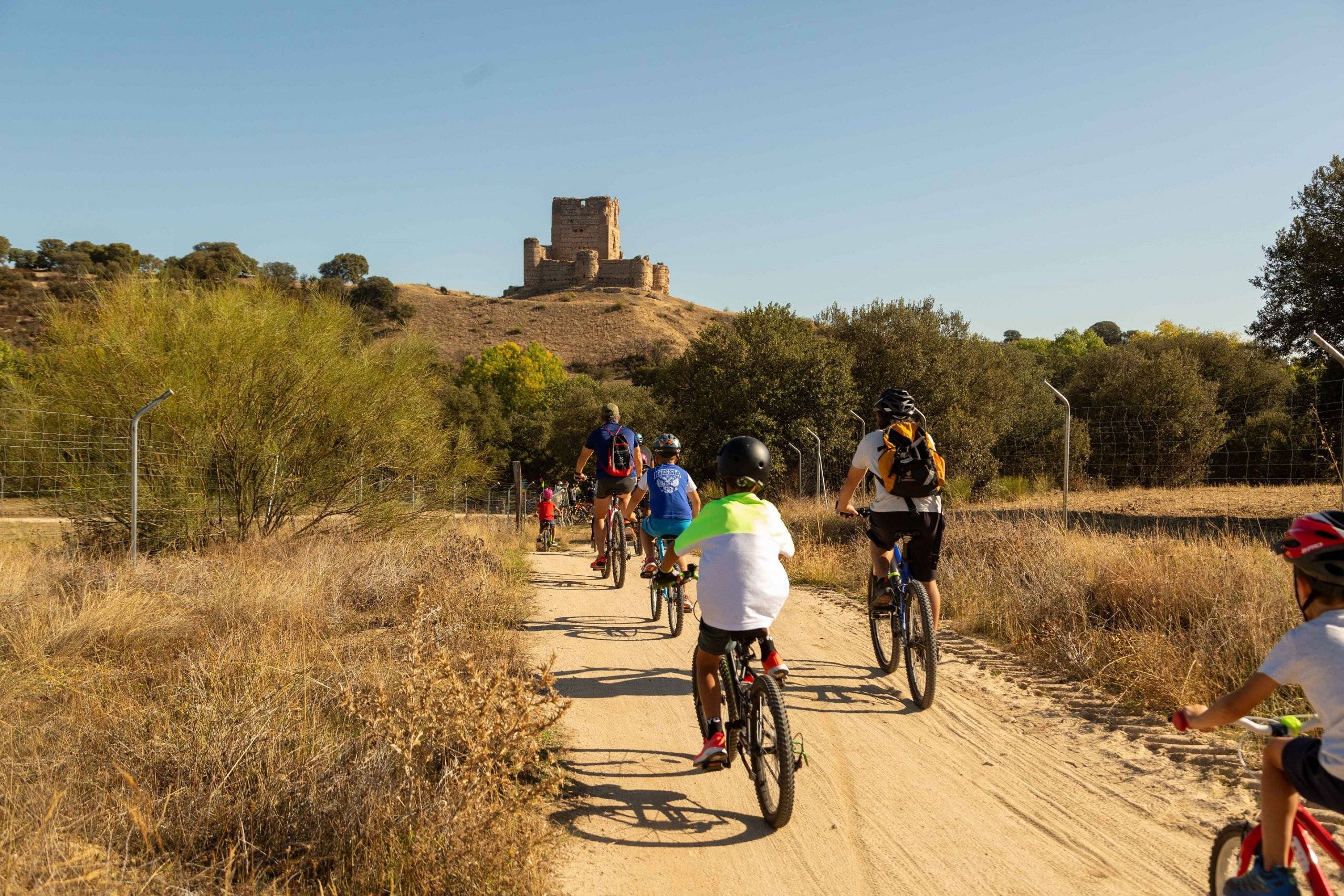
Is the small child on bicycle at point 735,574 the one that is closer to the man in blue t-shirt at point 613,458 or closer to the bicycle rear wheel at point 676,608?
the bicycle rear wheel at point 676,608

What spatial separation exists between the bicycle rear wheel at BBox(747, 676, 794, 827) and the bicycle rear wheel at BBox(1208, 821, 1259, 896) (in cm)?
164

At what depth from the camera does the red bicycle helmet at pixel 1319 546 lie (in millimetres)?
2469

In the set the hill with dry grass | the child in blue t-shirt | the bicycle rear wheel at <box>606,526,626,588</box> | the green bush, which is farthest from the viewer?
the hill with dry grass

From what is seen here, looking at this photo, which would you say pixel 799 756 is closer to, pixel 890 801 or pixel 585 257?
pixel 890 801

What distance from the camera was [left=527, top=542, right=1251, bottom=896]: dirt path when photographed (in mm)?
3705

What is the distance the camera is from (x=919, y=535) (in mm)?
6137

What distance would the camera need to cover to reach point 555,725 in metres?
5.52

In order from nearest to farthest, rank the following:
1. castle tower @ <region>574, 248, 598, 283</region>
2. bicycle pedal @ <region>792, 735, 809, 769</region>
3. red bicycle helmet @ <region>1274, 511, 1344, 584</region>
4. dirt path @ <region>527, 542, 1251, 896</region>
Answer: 1. red bicycle helmet @ <region>1274, 511, 1344, 584</region>
2. dirt path @ <region>527, 542, 1251, 896</region>
3. bicycle pedal @ <region>792, 735, 809, 769</region>
4. castle tower @ <region>574, 248, 598, 283</region>

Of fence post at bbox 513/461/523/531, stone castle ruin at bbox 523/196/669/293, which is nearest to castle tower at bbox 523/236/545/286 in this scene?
stone castle ruin at bbox 523/196/669/293

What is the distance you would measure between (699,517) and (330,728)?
2.27 metres

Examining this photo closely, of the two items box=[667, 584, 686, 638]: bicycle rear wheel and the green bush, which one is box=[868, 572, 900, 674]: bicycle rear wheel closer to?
box=[667, 584, 686, 638]: bicycle rear wheel

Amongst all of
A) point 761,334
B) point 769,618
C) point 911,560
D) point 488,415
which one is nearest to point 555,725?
point 769,618

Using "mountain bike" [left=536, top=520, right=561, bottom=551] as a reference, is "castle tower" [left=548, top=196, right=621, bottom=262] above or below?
above

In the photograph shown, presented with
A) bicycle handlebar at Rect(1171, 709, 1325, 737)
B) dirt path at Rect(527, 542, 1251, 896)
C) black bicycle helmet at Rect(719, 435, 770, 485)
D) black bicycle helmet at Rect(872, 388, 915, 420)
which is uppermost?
black bicycle helmet at Rect(872, 388, 915, 420)
